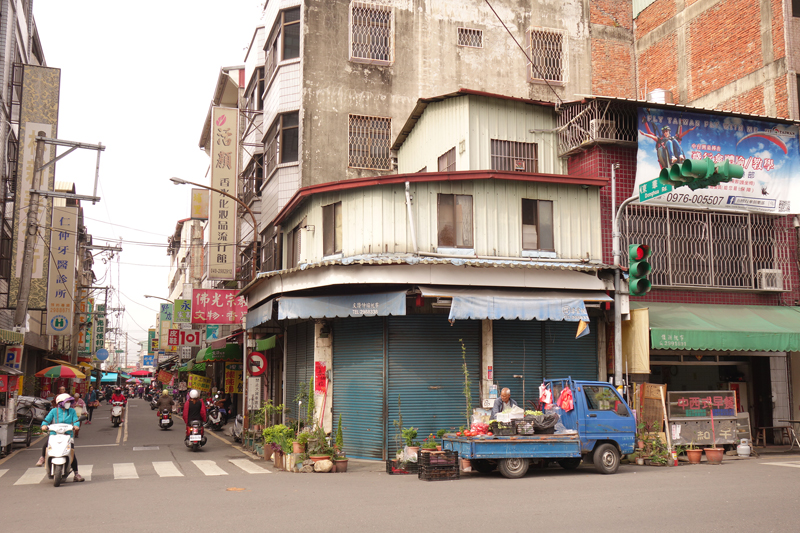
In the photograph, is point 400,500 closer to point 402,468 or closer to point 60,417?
point 402,468

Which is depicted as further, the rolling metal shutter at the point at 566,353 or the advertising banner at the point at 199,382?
the advertising banner at the point at 199,382

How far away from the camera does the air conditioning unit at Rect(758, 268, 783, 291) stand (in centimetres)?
1947

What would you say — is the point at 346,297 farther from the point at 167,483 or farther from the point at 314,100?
the point at 314,100

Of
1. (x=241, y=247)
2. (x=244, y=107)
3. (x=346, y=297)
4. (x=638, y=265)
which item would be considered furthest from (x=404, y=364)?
(x=244, y=107)

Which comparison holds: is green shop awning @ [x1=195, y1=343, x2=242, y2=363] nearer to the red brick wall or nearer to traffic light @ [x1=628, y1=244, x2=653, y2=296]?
the red brick wall

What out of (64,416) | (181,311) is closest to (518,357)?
(64,416)

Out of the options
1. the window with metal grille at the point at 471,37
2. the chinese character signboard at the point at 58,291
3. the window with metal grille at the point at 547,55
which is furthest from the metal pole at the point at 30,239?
the window with metal grille at the point at 547,55

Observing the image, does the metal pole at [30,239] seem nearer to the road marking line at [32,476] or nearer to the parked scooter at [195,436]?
the parked scooter at [195,436]

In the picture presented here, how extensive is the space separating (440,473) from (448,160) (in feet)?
33.9

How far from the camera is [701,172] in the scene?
11977 millimetres

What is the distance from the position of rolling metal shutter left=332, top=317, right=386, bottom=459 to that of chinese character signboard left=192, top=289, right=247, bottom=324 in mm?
7414

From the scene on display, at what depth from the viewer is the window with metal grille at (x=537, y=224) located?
58.5 ft

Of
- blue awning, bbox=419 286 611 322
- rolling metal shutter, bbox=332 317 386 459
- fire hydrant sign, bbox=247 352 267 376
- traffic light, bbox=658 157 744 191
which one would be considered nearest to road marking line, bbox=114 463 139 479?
fire hydrant sign, bbox=247 352 267 376

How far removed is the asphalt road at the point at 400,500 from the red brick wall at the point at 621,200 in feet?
15.0
